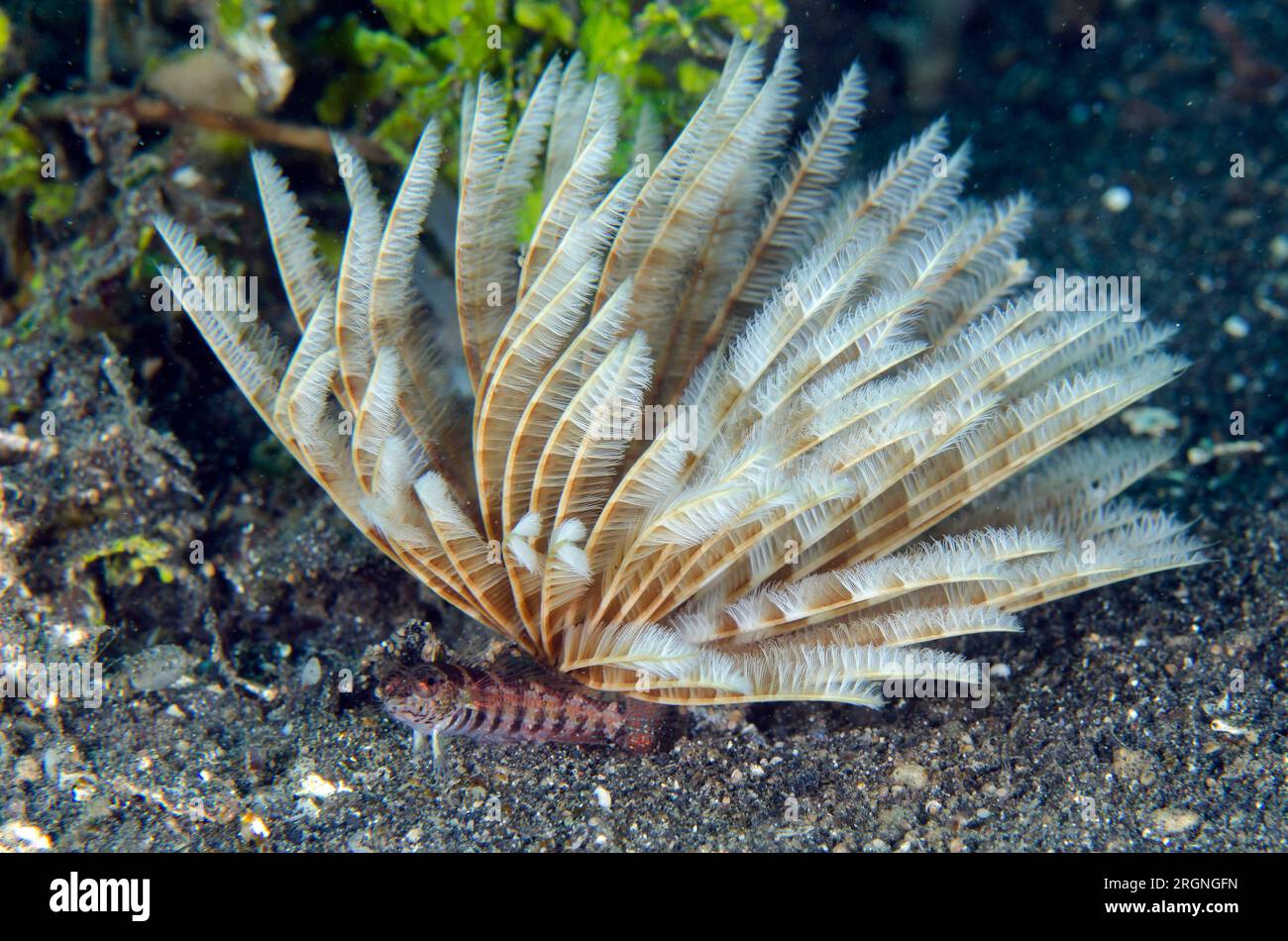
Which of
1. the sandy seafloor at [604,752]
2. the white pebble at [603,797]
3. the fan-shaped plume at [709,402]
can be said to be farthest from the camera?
the white pebble at [603,797]

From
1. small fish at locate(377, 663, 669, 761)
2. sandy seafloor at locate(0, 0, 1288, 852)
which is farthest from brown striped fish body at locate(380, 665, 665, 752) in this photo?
sandy seafloor at locate(0, 0, 1288, 852)

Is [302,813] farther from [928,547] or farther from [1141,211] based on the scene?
[1141,211]

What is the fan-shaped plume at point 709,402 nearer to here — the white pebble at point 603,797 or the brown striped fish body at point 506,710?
the brown striped fish body at point 506,710

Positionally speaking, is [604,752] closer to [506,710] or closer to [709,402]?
[506,710]

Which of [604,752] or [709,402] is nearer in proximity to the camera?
[709,402]

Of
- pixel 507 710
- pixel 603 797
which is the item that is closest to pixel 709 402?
pixel 507 710

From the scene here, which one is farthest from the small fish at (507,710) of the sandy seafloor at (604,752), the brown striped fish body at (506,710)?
the sandy seafloor at (604,752)
